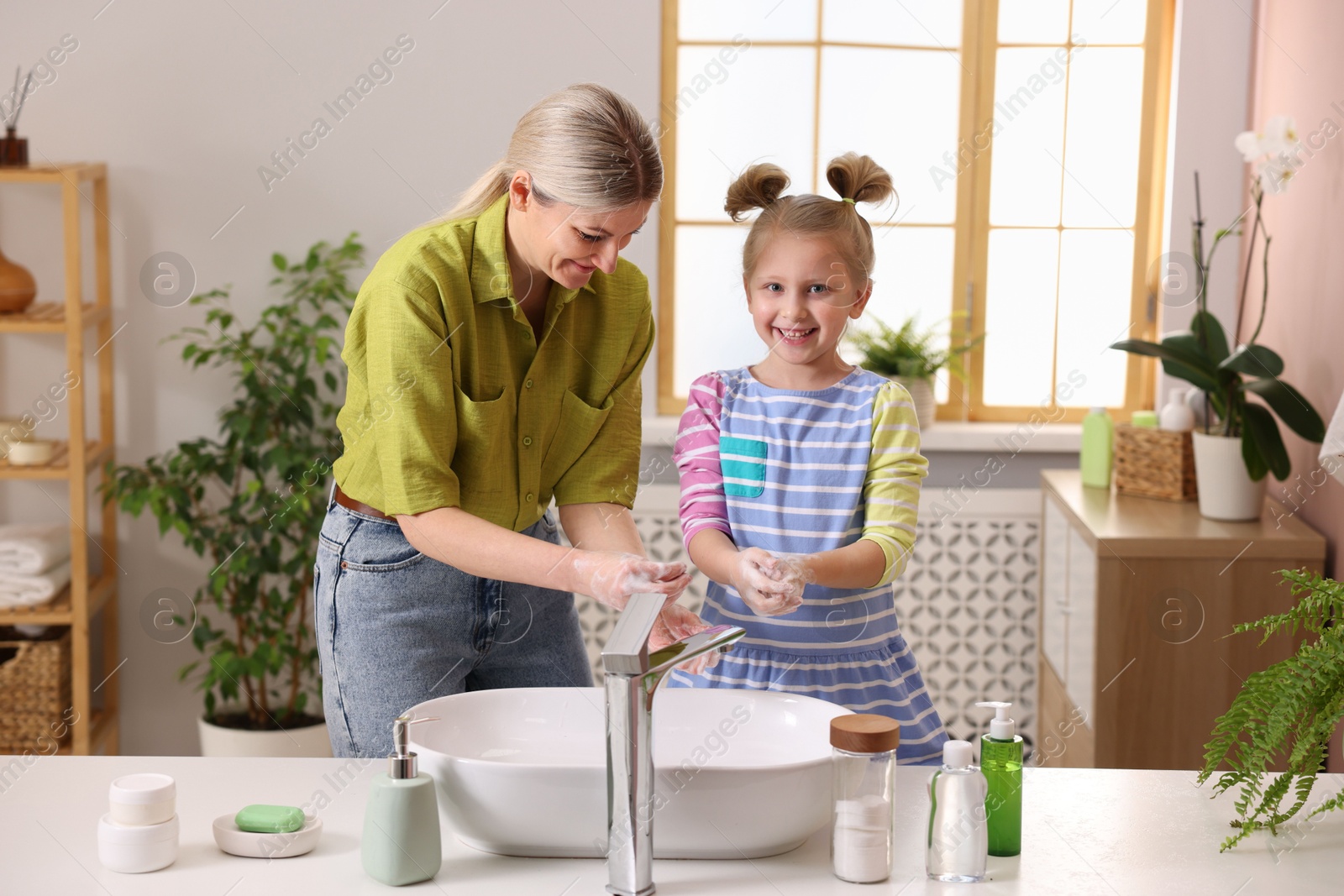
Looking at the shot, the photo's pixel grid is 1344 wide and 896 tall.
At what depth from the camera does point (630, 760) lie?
0.98 meters

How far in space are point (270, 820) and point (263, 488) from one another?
1.74 metres

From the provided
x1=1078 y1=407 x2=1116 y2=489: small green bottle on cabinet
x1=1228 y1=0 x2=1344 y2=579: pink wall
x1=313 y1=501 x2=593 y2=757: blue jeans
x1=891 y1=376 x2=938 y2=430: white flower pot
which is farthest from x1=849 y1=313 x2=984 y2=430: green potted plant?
x1=313 y1=501 x2=593 y2=757: blue jeans

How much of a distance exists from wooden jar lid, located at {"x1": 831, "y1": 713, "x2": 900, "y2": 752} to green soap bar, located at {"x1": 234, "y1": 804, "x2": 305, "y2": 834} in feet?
1.51

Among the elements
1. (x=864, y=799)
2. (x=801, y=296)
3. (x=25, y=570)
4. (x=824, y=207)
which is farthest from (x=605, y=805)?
(x=25, y=570)

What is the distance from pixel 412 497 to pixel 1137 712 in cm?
158

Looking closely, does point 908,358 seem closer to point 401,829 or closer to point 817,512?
point 817,512

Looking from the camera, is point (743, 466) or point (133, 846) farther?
point (743, 466)

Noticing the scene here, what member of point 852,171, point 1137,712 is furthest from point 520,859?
point 1137,712

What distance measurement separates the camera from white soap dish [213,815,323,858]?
1053 mm

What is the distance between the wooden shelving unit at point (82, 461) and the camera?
2494 millimetres

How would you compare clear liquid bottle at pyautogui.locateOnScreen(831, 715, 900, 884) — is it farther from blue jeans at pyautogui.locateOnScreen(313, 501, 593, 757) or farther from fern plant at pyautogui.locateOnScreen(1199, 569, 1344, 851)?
blue jeans at pyautogui.locateOnScreen(313, 501, 593, 757)

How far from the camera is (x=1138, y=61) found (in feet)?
9.59

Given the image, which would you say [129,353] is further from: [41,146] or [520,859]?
[520,859]

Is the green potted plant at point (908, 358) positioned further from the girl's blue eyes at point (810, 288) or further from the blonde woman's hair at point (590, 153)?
the blonde woman's hair at point (590, 153)
